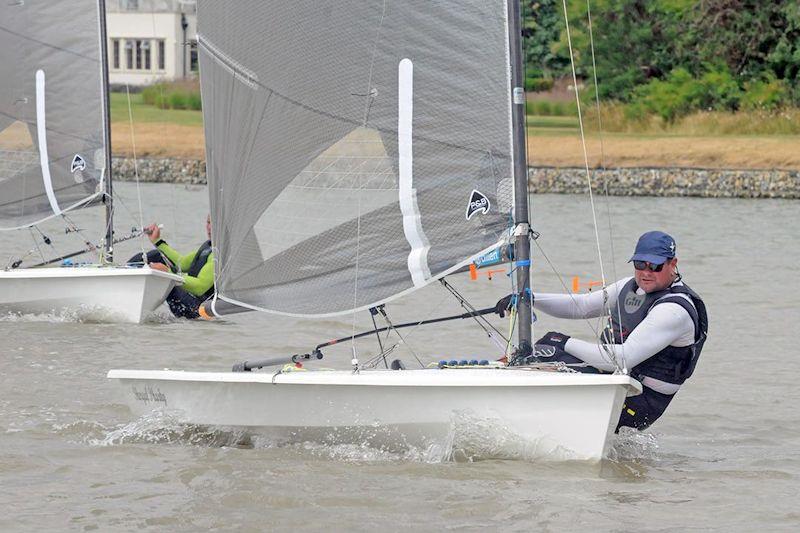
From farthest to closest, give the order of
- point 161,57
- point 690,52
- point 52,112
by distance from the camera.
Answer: point 161,57 < point 690,52 < point 52,112

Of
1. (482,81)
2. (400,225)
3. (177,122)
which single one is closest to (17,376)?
(400,225)

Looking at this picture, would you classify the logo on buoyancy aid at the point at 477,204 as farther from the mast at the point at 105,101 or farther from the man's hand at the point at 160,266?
the mast at the point at 105,101

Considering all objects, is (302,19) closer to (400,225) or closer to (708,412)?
(400,225)

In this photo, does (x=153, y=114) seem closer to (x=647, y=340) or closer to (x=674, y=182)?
(x=674, y=182)

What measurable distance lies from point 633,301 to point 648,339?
34 centimetres

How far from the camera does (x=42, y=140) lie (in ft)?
48.4

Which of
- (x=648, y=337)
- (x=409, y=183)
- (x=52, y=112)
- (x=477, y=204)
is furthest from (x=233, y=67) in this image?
(x=52, y=112)

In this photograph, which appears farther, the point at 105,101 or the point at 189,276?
the point at 105,101

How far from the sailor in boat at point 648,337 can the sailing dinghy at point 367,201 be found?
19 centimetres

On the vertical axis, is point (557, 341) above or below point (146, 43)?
below

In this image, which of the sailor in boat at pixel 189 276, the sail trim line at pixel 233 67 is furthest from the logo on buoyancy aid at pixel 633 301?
the sailor in boat at pixel 189 276

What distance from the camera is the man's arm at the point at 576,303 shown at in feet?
25.3

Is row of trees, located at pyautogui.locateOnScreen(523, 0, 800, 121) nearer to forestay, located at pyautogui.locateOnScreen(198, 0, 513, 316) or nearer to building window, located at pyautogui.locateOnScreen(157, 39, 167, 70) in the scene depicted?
building window, located at pyautogui.locateOnScreen(157, 39, 167, 70)

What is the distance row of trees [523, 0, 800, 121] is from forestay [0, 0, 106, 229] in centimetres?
2954
